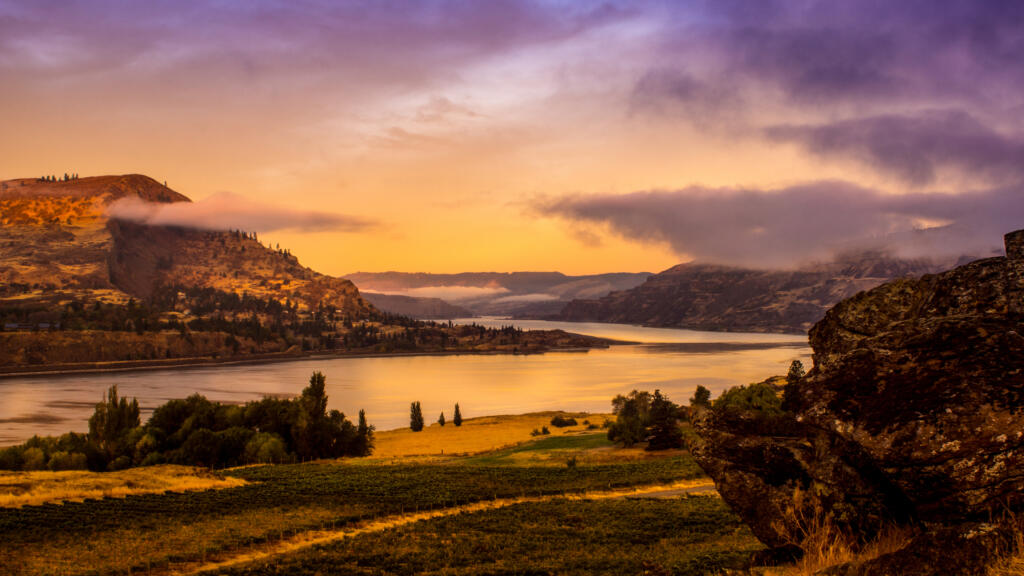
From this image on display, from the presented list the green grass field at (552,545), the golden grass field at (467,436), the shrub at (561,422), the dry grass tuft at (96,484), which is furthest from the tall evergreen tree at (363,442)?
the green grass field at (552,545)

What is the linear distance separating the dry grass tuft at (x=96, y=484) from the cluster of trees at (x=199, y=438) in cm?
1533

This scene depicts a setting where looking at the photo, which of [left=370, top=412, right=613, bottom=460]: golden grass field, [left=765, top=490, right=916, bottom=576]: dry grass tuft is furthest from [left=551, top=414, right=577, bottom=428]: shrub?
[left=765, top=490, right=916, bottom=576]: dry grass tuft

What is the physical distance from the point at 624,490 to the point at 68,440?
53.9 metres

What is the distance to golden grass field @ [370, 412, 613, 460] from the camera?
72375 millimetres

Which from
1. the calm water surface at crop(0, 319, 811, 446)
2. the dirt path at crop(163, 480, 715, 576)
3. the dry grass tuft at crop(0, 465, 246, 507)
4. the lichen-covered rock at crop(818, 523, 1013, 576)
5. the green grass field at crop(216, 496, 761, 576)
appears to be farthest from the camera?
the calm water surface at crop(0, 319, 811, 446)

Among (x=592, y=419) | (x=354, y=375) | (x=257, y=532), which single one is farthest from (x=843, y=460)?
(x=354, y=375)

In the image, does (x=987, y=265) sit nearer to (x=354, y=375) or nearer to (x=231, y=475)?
(x=231, y=475)

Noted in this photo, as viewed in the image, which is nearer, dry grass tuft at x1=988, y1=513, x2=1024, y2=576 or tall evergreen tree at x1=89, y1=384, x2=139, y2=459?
dry grass tuft at x1=988, y1=513, x2=1024, y2=576

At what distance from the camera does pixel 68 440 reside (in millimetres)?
62281

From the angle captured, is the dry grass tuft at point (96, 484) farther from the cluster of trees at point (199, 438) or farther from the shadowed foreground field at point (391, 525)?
the cluster of trees at point (199, 438)

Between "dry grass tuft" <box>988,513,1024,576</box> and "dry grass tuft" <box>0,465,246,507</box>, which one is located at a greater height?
"dry grass tuft" <box>988,513,1024,576</box>

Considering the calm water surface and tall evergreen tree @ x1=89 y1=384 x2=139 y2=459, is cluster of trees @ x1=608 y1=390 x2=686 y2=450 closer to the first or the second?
tall evergreen tree @ x1=89 y1=384 x2=139 y2=459

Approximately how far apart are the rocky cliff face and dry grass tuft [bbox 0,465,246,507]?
3721 centimetres

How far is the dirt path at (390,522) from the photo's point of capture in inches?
933
